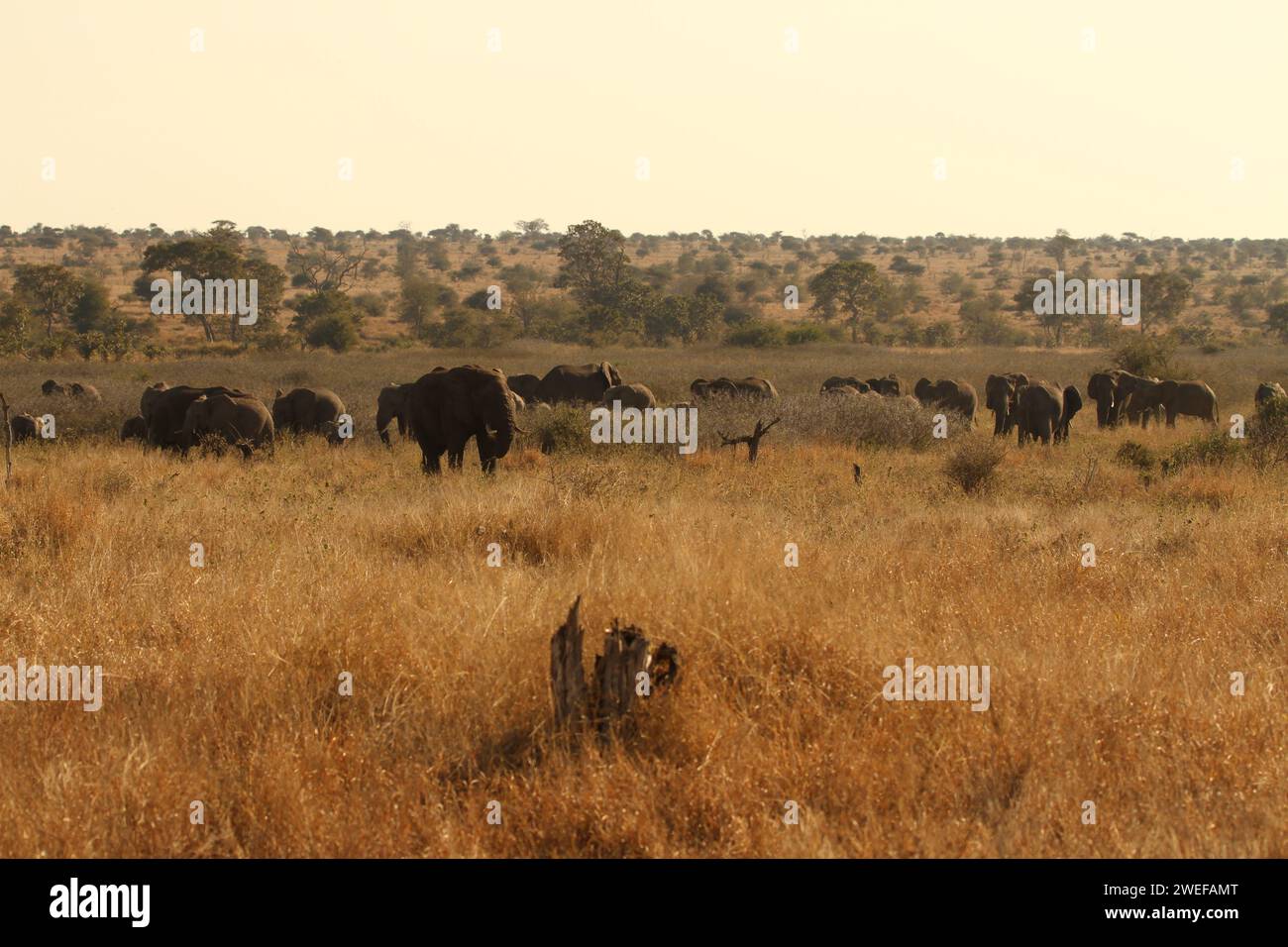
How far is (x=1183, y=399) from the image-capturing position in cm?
2478

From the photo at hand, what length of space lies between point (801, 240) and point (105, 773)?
13893cm

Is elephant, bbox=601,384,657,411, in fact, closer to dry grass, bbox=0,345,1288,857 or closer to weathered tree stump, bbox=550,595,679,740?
dry grass, bbox=0,345,1288,857

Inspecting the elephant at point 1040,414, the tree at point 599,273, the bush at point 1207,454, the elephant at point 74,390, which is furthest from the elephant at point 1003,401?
the tree at point 599,273

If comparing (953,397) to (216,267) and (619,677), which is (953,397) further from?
(216,267)

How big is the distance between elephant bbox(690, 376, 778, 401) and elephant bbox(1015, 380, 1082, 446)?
490 centimetres

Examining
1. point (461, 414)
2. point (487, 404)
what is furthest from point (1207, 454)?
point (461, 414)

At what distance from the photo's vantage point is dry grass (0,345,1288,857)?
158 inches

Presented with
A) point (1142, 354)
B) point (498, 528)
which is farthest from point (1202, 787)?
point (1142, 354)

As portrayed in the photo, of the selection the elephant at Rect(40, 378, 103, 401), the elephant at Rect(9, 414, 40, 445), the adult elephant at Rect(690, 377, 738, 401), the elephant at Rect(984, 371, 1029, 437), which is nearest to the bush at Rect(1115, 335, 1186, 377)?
the elephant at Rect(984, 371, 1029, 437)

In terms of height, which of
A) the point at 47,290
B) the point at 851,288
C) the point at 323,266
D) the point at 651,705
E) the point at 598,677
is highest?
the point at 323,266

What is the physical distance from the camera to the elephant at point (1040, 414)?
21422 millimetres

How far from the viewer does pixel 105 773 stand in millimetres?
4270

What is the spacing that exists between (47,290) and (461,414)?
154 feet

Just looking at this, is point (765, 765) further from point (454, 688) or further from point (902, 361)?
point (902, 361)
